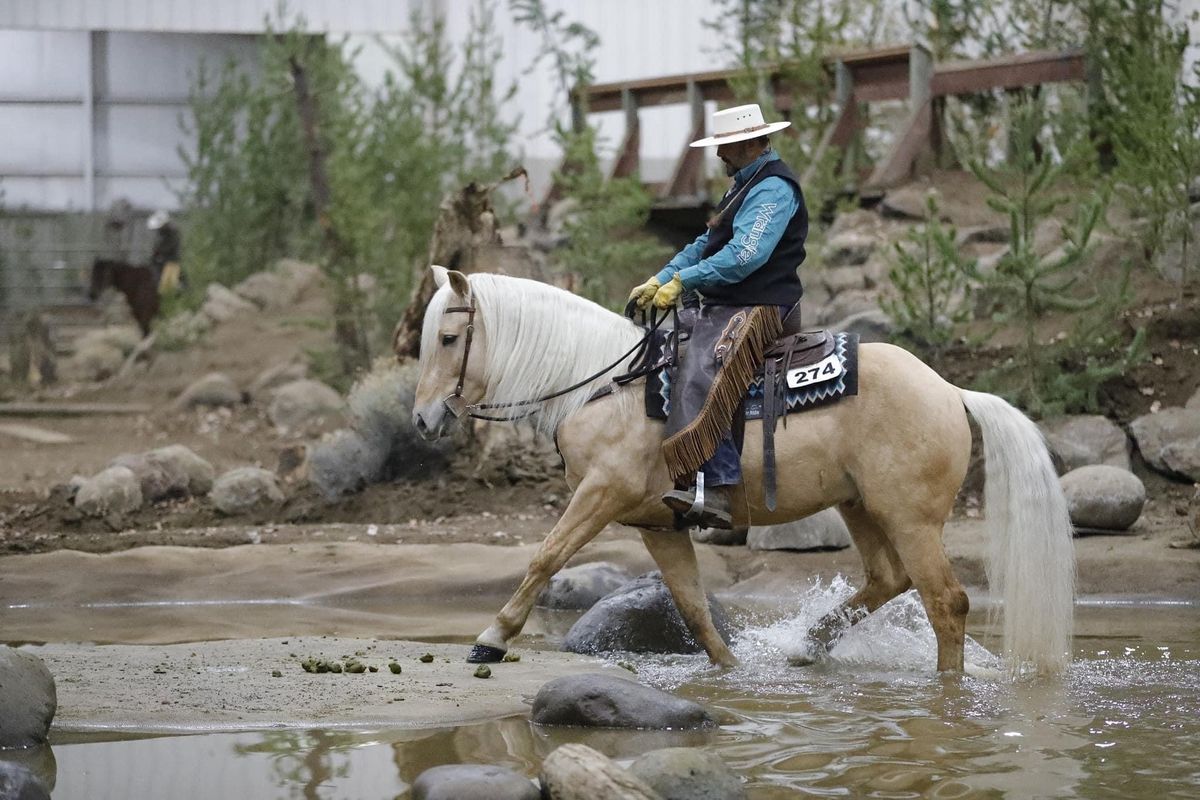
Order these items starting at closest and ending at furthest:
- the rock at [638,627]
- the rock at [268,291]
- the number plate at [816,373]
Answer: the number plate at [816,373], the rock at [638,627], the rock at [268,291]

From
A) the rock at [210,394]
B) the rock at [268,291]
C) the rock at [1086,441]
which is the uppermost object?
the rock at [268,291]

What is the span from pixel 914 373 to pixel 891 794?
91.6 inches

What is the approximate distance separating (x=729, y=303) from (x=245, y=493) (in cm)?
604

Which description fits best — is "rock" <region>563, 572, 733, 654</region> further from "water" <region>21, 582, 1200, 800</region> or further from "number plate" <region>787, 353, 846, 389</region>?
"number plate" <region>787, 353, 846, 389</region>

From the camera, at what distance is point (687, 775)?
4.46 meters

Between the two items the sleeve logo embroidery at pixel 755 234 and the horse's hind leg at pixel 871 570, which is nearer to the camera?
the sleeve logo embroidery at pixel 755 234

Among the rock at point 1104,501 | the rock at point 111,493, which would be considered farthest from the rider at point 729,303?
the rock at point 111,493

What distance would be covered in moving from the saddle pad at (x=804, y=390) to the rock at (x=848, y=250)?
804 centimetres

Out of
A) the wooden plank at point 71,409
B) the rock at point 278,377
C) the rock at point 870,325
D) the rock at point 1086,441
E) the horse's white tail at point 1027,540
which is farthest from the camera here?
the rock at point 278,377

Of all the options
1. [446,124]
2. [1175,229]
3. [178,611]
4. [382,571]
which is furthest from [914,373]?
[446,124]

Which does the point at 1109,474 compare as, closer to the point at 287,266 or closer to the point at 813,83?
the point at 813,83

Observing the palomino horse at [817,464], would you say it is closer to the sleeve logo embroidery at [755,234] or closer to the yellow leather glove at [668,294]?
the yellow leather glove at [668,294]

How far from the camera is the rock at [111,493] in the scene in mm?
11523

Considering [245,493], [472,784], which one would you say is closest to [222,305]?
[245,493]
